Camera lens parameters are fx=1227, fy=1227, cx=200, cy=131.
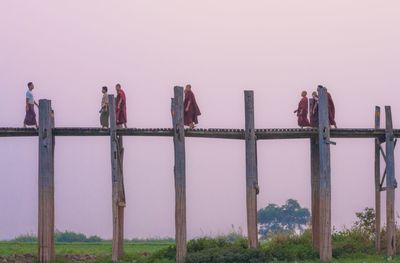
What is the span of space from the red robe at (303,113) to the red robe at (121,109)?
14.4 feet

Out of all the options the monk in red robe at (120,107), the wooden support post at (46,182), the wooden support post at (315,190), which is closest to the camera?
the wooden support post at (46,182)

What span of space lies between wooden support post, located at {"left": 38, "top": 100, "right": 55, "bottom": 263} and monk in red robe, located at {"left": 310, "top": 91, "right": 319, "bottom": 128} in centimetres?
644

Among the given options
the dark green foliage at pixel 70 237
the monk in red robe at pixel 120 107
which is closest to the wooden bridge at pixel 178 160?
the monk in red robe at pixel 120 107

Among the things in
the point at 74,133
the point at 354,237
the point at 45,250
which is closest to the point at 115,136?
the point at 74,133

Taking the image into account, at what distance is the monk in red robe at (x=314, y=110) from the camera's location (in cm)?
3039

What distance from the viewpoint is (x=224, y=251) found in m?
29.2

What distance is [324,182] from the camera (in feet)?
98.6

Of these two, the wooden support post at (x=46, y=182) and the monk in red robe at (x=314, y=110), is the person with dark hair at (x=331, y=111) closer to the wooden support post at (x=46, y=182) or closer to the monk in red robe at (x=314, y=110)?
the monk in red robe at (x=314, y=110)

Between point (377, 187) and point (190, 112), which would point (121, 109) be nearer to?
point (190, 112)

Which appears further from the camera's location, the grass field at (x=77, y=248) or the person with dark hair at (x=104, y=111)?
the grass field at (x=77, y=248)

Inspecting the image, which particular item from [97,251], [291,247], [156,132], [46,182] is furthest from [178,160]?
[97,251]

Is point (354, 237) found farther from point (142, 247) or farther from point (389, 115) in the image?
point (142, 247)

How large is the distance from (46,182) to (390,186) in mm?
8513

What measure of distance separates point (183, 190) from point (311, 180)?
3724mm
